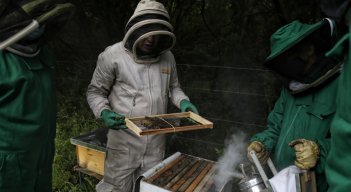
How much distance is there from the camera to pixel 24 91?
73.8 inches

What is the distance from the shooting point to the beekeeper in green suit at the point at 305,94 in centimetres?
186

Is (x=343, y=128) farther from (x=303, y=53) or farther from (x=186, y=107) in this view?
(x=186, y=107)

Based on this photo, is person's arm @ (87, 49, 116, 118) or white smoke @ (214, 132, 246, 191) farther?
person's arm @ (87, 49, 116, 118)

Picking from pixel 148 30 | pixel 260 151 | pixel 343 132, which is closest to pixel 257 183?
pixel 260 151

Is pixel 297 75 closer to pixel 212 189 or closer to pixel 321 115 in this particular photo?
pixel 321 115

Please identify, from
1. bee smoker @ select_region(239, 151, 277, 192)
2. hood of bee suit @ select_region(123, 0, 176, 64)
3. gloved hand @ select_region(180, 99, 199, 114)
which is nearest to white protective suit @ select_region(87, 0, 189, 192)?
hood of bee suit @ select_region(123, 0, 176, 64)

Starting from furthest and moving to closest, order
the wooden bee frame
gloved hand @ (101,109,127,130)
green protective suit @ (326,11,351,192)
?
gloved hand @ (101,109,127,130) < the wooden bee frame < green protective suit @ (326,11,351,192)

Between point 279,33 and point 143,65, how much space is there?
3.80 ft

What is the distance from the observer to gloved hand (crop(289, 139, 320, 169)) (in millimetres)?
1795

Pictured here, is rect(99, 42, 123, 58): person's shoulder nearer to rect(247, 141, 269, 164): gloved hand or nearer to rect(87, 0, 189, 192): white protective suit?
rect(87, 0, 189, 192): white protective suit

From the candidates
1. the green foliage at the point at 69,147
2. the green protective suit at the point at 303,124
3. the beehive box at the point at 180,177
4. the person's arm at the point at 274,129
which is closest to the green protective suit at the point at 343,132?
the green protective suit at the point at 303,124

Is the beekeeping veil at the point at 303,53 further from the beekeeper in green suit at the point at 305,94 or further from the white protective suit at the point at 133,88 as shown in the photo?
the white protective suit at the point at 133,88

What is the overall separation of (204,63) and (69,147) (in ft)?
8.83

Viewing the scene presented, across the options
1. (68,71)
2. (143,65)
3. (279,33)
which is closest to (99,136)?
(143,65)
